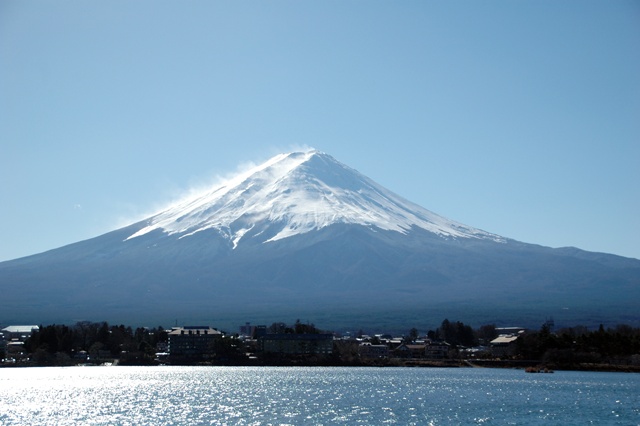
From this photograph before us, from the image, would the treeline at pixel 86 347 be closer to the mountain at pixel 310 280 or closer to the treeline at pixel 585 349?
the treeline at pixel 585 349

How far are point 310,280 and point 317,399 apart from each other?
14291cm

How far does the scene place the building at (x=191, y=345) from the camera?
3027 inches

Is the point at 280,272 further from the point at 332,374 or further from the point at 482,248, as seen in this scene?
the point at 332,374

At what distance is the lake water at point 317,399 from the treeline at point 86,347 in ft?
49.1

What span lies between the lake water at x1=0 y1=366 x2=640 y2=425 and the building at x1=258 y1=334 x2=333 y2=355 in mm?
15703

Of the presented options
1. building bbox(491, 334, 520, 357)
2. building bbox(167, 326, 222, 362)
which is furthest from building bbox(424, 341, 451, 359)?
building bbox(167, 326, 222, 362)

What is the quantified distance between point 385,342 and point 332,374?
31171 mm

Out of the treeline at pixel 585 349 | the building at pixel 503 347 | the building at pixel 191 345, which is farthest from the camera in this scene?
the building at pixel 191 345

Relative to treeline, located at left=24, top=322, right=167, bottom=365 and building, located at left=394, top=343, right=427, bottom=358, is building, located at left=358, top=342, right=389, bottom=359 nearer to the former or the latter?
building, located at left=394, top=343, right=427, bottom=358

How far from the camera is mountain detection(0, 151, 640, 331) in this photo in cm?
15125

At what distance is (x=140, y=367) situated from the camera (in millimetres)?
72188

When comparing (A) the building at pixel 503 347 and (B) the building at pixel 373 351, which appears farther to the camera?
(B) the building at pixel 373 351

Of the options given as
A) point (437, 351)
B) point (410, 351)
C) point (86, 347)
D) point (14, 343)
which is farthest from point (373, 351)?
point (14, 343)

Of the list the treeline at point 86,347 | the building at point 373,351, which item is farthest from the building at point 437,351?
the treeline at point 86,347
